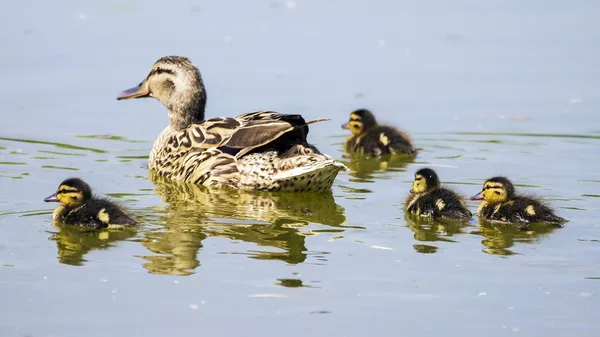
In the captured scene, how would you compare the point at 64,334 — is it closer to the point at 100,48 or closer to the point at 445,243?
the point at 445,243

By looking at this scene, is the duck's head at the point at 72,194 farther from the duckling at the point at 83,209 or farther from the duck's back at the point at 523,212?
the duck's back at the point at 523,212

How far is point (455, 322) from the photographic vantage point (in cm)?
560

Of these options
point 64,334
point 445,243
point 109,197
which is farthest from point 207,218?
point 64,334

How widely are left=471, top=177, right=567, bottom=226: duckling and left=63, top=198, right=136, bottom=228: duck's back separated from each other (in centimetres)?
218

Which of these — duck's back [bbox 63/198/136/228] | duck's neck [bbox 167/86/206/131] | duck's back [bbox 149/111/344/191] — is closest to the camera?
duck's back [bbox 63/198/136/228]

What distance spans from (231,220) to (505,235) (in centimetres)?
164

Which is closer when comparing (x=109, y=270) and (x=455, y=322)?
(x=455, y=322)

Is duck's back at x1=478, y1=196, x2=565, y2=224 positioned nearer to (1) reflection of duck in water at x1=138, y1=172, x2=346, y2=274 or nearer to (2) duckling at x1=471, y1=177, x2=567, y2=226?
(2) duckling at x1=471, y1=177, x2=567, y2=226

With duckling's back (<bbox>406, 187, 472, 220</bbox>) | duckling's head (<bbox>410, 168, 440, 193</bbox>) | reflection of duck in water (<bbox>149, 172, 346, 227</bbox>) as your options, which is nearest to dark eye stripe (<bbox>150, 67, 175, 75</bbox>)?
reflection of duck in water (<bbox>149, 172, 346, 227</bbox>)

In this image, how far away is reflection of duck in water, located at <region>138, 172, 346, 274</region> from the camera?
6.69m

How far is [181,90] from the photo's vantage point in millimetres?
9734

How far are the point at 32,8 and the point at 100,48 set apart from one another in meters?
1.88

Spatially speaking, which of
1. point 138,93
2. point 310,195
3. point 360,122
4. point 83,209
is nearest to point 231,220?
point 83,209

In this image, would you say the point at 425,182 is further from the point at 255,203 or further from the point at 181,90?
the point at 181,90
